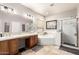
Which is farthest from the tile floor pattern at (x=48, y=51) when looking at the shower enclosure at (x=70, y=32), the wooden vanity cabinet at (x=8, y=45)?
the wooden vanity cabinet at (x=8, y=45)

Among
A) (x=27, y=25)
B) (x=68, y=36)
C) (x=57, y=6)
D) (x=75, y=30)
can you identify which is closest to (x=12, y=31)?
(x=27, y=25)

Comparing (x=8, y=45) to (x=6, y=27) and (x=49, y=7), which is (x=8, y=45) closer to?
(x=6, y=27)

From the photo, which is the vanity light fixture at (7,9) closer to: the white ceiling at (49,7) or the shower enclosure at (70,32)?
the white ceiling at (49,7)

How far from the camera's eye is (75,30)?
139cm

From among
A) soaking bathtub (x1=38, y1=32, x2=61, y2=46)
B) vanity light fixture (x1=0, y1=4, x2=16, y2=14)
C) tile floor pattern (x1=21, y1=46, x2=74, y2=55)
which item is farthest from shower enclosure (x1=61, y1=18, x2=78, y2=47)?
vanity light fixture (x1=0, y1=4, x2=16, y2=14)

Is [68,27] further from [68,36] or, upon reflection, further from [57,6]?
[57,6]

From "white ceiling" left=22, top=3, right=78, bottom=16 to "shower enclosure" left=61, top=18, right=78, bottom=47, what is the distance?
0.23 meters

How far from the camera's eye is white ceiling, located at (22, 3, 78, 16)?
124 cm

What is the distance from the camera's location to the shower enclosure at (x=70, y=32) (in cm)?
136

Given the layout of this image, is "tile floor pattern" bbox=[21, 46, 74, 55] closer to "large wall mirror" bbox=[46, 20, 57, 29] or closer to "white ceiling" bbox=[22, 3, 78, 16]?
"large wall mirror" bbox=[46, 20, 57, 29]

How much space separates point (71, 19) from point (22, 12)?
0.94 m

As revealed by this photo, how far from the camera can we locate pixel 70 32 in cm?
141

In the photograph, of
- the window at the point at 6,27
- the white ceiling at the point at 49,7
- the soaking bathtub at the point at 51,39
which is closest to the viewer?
the white ceiling at the point at 49,7

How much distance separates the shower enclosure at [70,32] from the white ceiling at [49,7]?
0.76 feet
